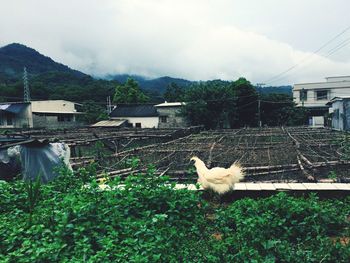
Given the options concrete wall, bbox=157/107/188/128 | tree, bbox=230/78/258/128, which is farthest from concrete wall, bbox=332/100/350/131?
concrete wall, bbox=157/107/188/128

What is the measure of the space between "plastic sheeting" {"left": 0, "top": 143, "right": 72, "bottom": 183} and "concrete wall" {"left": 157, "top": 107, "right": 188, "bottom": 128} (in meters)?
27.7

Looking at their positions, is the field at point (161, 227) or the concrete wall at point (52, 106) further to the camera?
the concrete wall at point (52, 106)

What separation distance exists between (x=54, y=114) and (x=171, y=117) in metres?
13.5

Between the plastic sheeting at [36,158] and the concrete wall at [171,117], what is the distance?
1090 inches

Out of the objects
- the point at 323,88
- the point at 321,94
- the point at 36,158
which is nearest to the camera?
the point at 36,158

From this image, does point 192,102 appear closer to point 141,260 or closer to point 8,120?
point 8,120

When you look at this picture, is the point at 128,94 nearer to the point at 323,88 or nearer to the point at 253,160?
the point at 323,88

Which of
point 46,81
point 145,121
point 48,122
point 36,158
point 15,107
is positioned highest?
point 46,81

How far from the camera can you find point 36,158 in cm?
758

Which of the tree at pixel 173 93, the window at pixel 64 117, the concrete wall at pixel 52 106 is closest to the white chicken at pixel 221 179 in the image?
the window at pixel 64 117

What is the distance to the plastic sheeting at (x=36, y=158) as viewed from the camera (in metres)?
7.25

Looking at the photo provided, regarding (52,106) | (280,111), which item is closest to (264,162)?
(280,111)

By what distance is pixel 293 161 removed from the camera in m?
9.65

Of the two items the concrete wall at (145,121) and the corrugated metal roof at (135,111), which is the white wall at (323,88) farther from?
the corrugated metal roof at (135,111)
